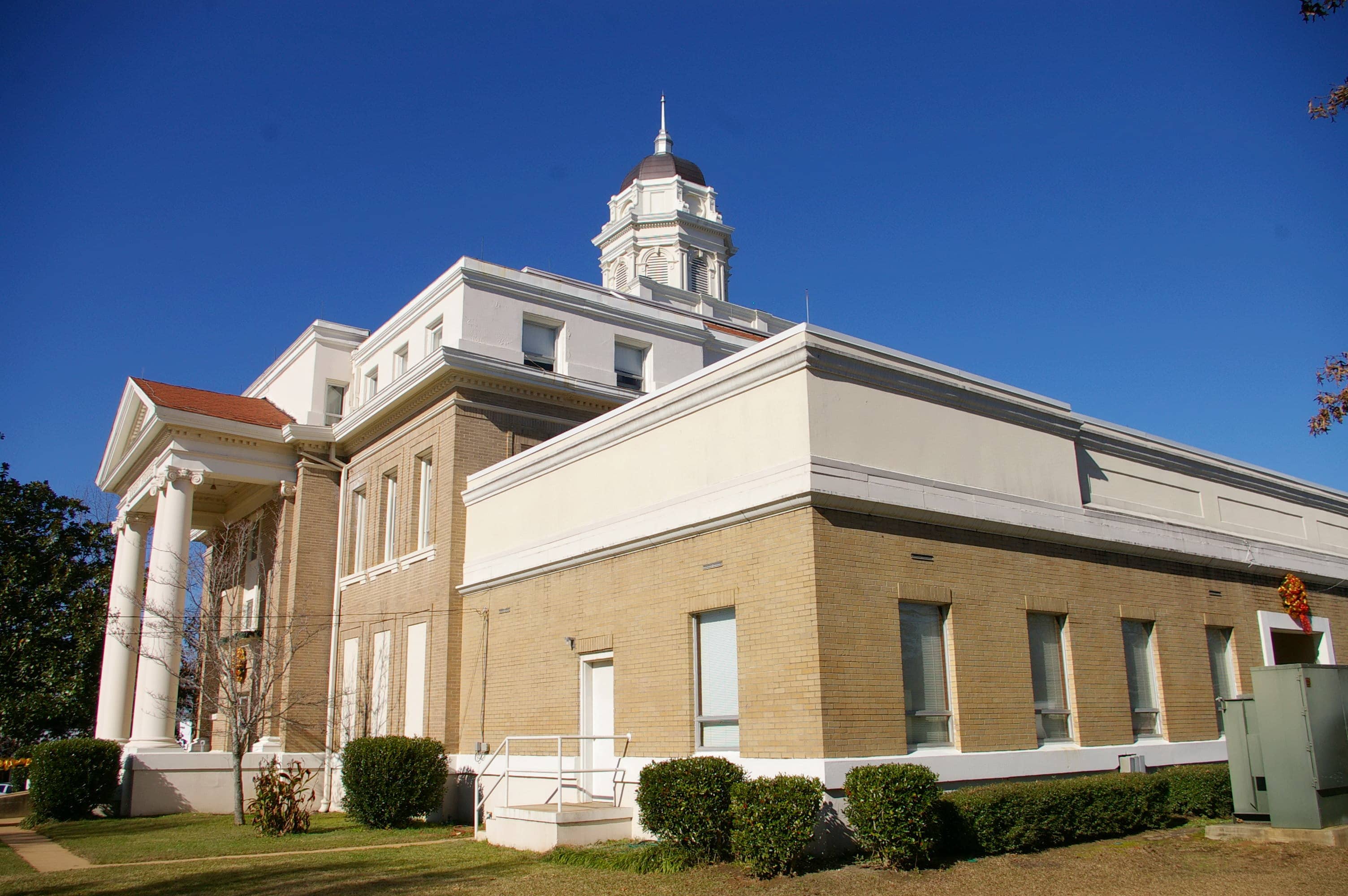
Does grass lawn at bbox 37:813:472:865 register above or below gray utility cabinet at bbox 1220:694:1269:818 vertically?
below

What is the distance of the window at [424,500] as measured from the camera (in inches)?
950

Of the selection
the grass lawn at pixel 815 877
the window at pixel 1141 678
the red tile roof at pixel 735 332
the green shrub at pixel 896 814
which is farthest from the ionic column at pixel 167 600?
the window at pixel 1141 678

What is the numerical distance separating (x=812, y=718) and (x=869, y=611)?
1.72m

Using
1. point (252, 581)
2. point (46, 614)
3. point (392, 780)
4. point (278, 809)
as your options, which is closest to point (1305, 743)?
point (392, 780)

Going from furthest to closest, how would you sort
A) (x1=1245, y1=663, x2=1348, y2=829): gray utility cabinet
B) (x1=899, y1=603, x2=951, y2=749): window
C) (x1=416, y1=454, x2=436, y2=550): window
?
(x1=416, y1=454, x2=436, y2=550): window, (x1=899, y1=603, x2=951, y2=749): window, (x1=1245, y1=663, x2=1348, y2=829): gray utility cabinet

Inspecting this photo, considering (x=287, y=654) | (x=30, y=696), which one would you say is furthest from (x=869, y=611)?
(x=30, y=696)

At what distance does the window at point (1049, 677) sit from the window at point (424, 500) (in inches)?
518

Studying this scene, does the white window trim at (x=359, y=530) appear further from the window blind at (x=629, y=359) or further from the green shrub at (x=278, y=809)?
the green shrub at (x=278, y=809)

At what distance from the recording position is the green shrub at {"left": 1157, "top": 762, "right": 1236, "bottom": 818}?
50.7 ft

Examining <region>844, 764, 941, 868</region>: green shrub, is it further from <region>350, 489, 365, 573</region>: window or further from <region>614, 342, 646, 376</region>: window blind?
<region>350, 489, 365, 573</region>: window

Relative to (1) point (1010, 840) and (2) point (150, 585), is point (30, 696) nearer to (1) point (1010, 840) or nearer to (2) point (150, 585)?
(2) point (150, 585)

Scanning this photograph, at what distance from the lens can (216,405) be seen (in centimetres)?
2888

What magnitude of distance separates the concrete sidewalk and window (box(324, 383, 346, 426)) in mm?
11737

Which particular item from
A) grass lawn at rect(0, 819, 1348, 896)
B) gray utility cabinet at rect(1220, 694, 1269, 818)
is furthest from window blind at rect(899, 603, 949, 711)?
gray utility cabinet at rect(1220, 694, 1269, 818)
